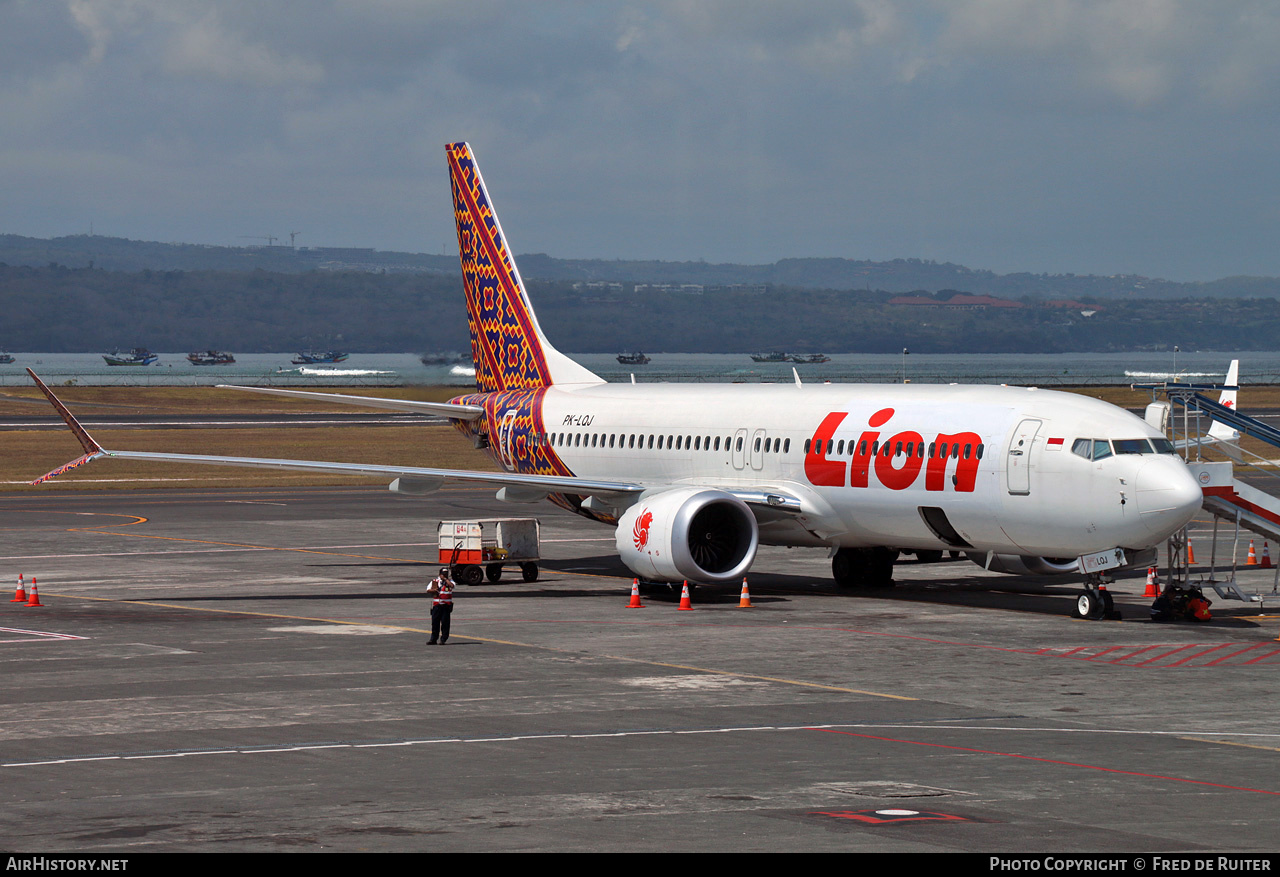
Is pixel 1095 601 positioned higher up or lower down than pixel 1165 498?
lower down

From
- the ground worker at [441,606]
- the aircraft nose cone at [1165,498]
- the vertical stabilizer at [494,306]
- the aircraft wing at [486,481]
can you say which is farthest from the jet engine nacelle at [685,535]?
the vertical stabilizer at [494,306]

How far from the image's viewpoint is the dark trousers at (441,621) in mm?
31766

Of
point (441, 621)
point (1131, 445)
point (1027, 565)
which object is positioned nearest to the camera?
point (441, 621)

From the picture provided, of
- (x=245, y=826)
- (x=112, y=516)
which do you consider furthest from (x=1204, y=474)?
(x=112, y=516)

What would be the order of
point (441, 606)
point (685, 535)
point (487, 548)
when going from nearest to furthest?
1. point (441, 606)
2. point (685, 535)
3. point (487, 548)

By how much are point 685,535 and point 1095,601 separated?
30.5 ft

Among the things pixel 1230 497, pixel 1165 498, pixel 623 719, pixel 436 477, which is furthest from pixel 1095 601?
pixel 436 477

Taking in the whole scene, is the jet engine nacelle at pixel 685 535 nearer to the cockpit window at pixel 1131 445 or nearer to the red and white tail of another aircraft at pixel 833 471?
the red and white tail of another aircraft at pixel 833 471

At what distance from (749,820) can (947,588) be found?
85.3ft

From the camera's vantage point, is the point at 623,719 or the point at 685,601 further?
the point at 685,601

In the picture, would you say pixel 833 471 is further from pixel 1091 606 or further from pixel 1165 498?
pixel 1165 498

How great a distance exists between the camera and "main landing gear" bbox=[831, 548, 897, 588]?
4216 cm

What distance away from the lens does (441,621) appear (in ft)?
105

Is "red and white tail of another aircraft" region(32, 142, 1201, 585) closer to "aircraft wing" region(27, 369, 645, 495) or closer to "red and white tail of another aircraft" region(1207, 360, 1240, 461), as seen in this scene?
"aircraft wing" region(27, 369, 645, 495)
